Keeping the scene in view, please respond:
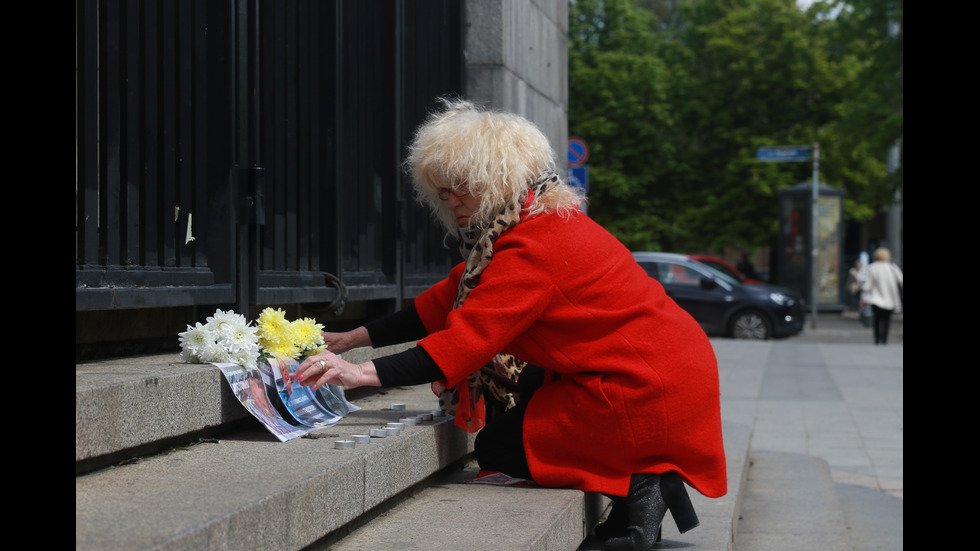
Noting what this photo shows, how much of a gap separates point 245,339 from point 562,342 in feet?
3.10

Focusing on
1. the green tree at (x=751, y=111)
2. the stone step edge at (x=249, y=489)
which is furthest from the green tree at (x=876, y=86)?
the stone step edge at (x=249, y=489)

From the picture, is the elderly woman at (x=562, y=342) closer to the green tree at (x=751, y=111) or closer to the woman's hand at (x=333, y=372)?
the woman's hand at (x=333, y=372)

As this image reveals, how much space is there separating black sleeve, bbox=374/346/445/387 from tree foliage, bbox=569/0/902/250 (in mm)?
30841

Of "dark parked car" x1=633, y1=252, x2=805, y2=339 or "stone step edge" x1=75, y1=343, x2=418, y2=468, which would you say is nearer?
"stone step edge" x1=75, y1=343, x2=418, y2=468

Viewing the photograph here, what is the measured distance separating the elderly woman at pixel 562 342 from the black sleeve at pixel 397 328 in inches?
18.5

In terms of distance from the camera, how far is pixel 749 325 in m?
18.0

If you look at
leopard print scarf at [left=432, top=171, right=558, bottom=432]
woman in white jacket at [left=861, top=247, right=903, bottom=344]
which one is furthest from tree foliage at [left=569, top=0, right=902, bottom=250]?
leopard print scarf at [left=432, top=171, right=558, bottom=432]

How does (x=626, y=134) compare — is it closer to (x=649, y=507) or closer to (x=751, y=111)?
(x=751, y=111)

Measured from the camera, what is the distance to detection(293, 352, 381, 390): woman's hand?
3002 mm

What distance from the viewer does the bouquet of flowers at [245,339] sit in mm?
3102

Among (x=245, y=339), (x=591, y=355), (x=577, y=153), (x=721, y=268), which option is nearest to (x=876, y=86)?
(x=721, y=268)

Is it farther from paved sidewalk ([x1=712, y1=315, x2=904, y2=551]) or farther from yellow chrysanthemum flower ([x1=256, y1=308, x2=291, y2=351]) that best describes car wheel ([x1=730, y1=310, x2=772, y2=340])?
yellow chrysanthemum flower ([x1=256, y1=308, x2=291, y2=351])
